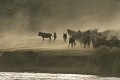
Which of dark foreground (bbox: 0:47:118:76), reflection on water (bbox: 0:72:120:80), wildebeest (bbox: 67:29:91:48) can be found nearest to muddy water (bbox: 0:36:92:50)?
wildebeest (bbox: 67:29:91:48)

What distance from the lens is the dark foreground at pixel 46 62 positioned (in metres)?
79.4

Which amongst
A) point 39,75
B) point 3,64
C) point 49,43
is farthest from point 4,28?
point 39,75

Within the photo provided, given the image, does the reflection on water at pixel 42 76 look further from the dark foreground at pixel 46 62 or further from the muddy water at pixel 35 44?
the muddy water at pixel 35 44

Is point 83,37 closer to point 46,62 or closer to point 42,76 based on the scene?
point 46,62

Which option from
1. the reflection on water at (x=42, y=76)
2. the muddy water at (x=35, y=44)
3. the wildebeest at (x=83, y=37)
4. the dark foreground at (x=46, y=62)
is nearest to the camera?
the reflection on water at (x=42, y=76)

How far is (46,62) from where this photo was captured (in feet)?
269

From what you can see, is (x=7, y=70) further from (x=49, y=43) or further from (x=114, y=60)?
(x=49, y=43)

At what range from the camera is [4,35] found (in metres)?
136

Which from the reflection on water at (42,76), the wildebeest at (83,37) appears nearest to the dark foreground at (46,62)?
Answer: the reflection on water at (42,76)

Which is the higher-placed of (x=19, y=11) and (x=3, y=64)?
(x=19, y=11)

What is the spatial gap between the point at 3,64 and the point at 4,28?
211 feet

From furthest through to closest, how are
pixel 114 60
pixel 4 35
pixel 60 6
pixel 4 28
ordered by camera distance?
pixel 60 6 < pixel 4 28 < pixel 4 35 < pixel 114 60

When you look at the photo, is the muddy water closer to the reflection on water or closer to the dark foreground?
the dark foreground

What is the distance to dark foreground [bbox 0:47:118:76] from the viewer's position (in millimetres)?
79363
